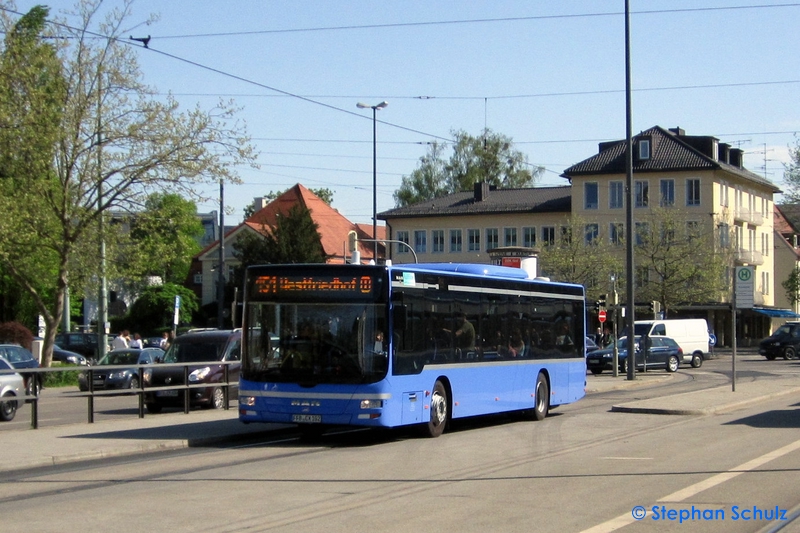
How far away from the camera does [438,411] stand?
17.8 m

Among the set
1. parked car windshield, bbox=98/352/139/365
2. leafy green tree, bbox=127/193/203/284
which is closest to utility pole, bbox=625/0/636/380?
leafy green tree, bbox=127/193/203/284

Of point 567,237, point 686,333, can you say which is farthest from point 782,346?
point 567,237

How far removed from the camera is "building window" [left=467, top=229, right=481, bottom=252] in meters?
88.8

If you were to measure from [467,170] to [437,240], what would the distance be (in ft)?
23.7

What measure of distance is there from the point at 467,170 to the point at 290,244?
28.1 metres

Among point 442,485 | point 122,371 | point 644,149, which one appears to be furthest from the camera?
point 644,149

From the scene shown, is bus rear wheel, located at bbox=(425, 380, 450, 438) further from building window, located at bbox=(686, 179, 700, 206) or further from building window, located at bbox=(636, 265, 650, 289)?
building window, located at bbox=(686, 179, 700, 206)

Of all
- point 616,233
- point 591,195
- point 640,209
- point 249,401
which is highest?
point 591,195

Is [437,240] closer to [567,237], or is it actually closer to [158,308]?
[567,237]

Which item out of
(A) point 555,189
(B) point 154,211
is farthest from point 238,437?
(A) point 555,189

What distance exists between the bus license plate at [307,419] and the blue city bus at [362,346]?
1 cm

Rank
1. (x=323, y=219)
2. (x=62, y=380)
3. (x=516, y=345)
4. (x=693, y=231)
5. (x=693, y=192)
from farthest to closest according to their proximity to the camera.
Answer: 1. (x=323, y=219)
2. (x=693, y=192)
3. (x=693, y=231)
4. (x=62, y=380)
5. (x=516, y=345)

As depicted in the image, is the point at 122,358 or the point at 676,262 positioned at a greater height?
the point at 676,262

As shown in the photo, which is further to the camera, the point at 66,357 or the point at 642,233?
the point at 642,233
